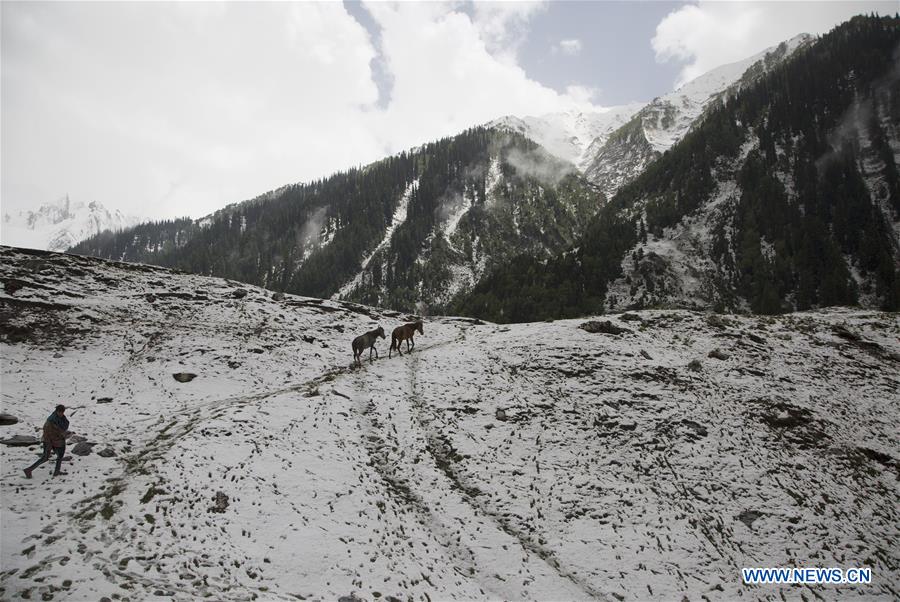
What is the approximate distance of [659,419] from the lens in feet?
74.8

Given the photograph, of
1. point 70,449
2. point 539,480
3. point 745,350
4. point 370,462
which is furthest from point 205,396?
point 745,350

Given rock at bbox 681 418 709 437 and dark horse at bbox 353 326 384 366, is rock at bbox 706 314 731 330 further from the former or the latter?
dark horse at bbox 353 326 384 366

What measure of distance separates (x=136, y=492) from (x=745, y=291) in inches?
5030

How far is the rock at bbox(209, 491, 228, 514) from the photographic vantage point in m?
14.1

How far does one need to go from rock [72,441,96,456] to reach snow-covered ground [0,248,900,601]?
0.56 meters

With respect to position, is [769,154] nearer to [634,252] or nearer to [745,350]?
[634,252]

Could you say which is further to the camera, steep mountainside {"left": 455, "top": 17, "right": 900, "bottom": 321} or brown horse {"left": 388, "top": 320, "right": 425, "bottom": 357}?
steep mountainside {"left": 455, "top": 17, "right": 900, "bottom": 321}

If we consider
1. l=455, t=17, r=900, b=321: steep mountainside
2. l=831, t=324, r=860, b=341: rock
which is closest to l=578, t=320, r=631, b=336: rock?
l=831, t=324, r=860, b=341: rock

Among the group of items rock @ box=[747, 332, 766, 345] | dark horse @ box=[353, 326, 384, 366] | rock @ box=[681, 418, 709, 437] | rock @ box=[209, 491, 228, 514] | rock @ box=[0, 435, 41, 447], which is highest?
rock @ box=[747, 332, 766, 345]

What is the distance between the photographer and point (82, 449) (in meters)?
16.1

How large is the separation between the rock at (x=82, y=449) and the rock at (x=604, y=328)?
102ft

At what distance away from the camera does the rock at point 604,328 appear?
33394 mm

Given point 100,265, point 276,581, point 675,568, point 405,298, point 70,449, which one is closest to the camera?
point 276,581

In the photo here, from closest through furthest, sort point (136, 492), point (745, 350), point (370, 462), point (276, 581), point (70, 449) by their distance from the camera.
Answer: point (276, 581) < point (136, 492) < point (70, 449) < point (370, 462) < point (745, 350)
